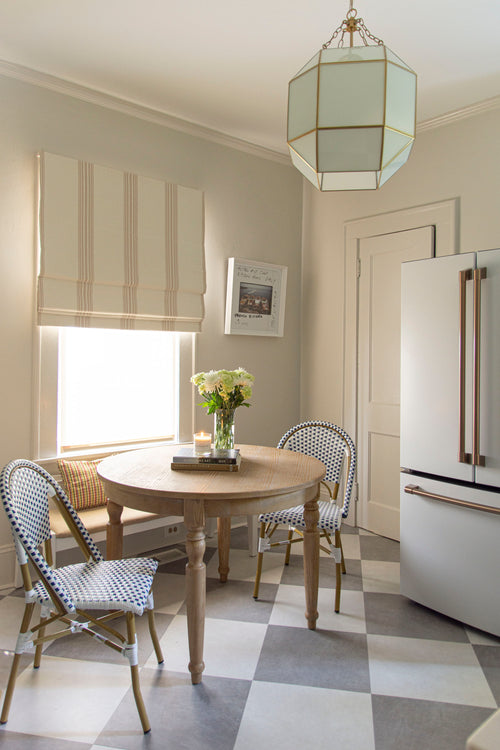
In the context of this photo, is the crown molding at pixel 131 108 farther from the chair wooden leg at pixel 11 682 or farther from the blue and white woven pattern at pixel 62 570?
the chair wooden leg at pixel 11 682

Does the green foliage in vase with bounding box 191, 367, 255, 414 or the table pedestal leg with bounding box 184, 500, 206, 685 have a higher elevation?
the green foliage in vase with bounding box 191, 367, 255, 414

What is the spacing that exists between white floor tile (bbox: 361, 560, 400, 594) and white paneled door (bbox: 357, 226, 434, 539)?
510 mm

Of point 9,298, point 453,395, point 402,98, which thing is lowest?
point 453,395

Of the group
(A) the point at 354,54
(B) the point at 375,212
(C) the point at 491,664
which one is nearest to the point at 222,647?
(C) the point at 491,664

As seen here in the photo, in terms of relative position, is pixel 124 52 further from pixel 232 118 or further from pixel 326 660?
pixel 326 660

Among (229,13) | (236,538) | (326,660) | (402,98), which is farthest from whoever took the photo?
(236,538)

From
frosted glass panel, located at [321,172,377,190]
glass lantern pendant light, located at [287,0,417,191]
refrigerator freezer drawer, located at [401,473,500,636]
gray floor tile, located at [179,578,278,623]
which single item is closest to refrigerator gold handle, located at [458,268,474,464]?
refrigerator freezer drawer, located at [401,473,500,636]

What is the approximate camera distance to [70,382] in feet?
11.1

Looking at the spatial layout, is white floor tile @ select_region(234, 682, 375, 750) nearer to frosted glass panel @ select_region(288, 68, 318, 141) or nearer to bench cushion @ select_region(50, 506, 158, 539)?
bench cushion @ select_region(50, 506, 158, 539)

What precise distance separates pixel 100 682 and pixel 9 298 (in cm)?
202

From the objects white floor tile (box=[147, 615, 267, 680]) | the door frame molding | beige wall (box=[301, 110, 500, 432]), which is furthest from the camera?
the door frame molding

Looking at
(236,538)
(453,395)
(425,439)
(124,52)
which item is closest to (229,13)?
(124,52)

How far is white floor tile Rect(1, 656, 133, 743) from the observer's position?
6.35 ft

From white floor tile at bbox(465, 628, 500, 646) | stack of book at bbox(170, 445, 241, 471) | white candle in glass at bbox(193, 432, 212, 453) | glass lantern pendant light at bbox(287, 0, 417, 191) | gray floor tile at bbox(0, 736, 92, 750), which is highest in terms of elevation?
glass lantern pendant light at bbox(287, 0, 417, 191)
